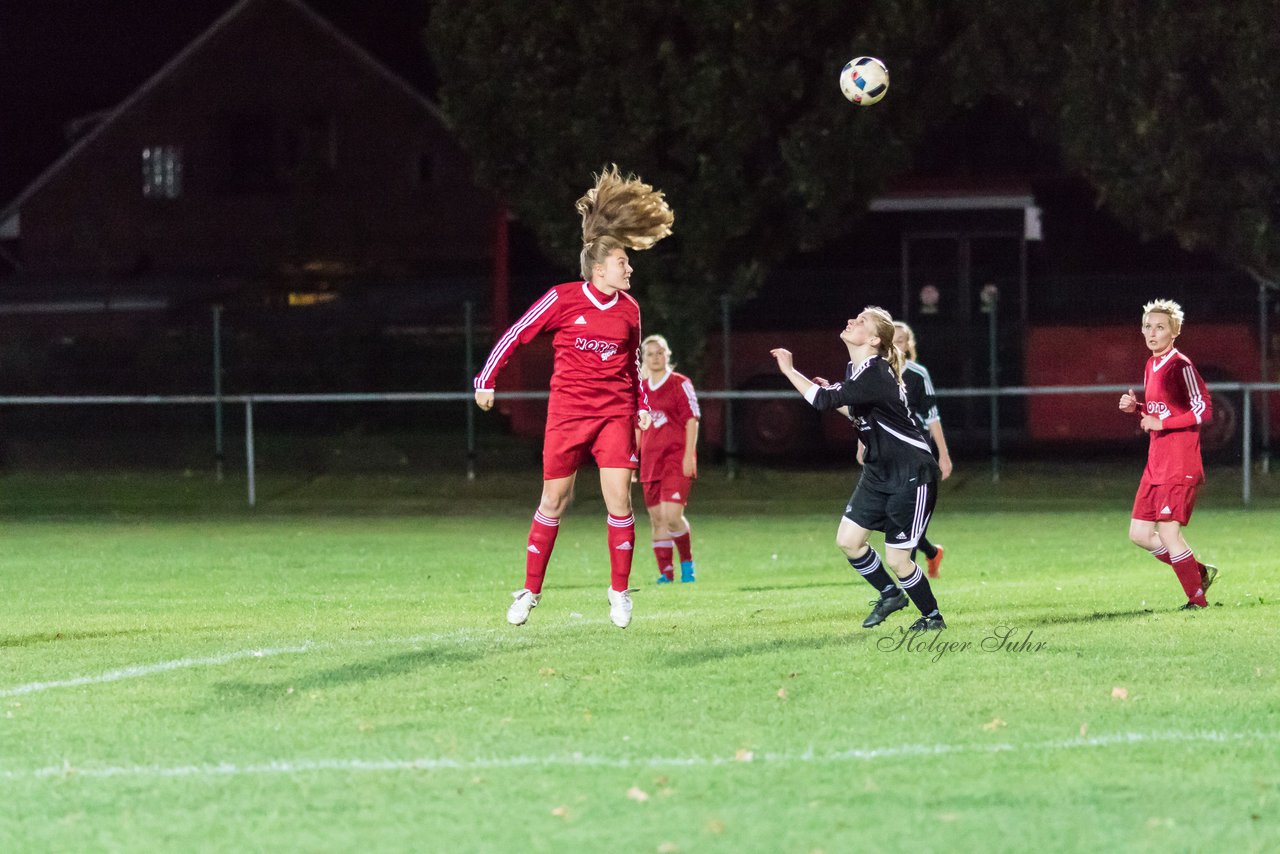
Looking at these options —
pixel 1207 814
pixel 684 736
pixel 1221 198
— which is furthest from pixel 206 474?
pixel 1207 814

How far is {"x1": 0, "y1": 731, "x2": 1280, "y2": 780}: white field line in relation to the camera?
592cm

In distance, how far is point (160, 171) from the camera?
40.0 m

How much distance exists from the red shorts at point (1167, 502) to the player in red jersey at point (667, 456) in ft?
11.9

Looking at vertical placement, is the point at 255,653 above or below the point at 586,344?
below

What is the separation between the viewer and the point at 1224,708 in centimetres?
674

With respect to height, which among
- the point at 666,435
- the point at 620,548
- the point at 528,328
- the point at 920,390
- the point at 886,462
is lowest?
the point at 620,548

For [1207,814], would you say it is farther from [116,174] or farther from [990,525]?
[116,174]

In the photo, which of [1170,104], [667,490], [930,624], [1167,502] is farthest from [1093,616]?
[1170,104]

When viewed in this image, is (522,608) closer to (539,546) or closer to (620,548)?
(539,546)

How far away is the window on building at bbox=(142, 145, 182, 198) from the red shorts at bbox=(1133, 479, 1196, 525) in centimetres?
3304

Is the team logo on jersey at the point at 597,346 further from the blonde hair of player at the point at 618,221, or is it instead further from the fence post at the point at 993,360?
the fence post at the point at 993,360

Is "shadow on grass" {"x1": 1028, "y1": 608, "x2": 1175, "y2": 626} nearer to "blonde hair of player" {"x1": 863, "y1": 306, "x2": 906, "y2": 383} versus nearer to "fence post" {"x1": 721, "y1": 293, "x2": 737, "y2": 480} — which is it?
"blonde hair of player" {"x1": 863, "y1": 306, "x2": 906, "y2": 383}

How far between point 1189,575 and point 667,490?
4.17 meters

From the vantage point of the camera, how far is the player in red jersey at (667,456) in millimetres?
12805
